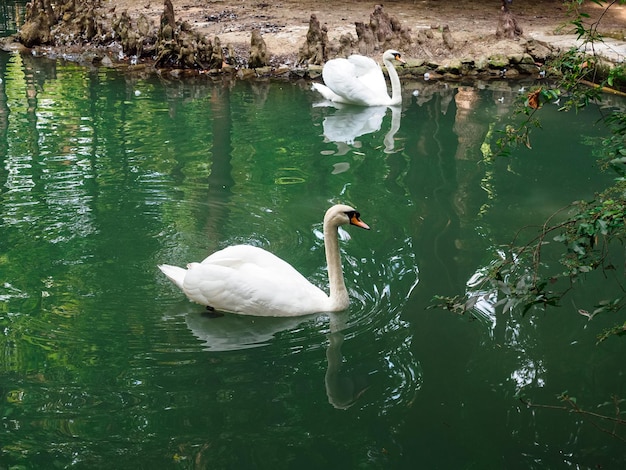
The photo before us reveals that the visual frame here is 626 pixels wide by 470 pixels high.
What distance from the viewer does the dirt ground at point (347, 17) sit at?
17.5 metres

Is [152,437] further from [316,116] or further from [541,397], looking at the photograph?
[316,116]

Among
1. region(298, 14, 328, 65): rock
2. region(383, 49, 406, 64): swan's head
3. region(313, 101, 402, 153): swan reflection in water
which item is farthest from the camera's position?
region(298, 14, 328, 65): rock

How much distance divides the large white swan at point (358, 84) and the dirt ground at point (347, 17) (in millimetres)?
2707

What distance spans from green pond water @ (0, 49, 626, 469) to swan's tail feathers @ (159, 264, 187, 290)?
17 centimetres

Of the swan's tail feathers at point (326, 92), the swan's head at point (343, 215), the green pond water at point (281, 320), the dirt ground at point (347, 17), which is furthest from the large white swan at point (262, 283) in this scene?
the dirt ground at point (347, 17)

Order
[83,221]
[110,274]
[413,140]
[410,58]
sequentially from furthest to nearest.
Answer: [410,58] → [413,140] → [83,221] → [110,274]

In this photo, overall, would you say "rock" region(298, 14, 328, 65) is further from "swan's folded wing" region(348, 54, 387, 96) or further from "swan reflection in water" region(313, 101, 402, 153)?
"swan reflection in water" region(313, 101, 402, 153)

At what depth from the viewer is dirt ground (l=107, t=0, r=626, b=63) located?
17.5m

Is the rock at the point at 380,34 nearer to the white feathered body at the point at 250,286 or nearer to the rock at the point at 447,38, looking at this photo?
the rock at the point at 447,38

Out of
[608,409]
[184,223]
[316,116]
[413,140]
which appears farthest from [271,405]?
[316,116]

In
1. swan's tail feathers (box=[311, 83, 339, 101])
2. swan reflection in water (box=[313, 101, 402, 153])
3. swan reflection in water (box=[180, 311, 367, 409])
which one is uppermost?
swan reflection in water (box=[180, 311, 367, 409])

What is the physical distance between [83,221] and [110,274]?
52.0 inches

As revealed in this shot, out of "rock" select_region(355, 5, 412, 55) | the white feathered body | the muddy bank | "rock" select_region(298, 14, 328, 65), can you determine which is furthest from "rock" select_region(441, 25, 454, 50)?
the white feathered body

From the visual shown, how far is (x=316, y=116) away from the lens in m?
13.4
